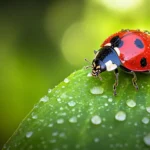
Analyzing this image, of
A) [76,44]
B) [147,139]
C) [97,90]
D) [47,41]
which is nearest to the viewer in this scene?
[147,139]

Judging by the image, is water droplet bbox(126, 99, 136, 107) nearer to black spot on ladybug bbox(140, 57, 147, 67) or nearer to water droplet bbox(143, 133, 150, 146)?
water droplet bbox(143, 133, 150, 146)

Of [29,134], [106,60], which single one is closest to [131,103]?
[29,134]

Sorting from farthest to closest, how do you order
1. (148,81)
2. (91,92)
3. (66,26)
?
(66,26) → (148,81) → (91,92)

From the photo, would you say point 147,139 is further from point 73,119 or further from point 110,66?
point 110,66

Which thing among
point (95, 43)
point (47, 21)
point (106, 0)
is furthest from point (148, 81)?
point (47, 21)

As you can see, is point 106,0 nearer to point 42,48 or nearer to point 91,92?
point 42,48

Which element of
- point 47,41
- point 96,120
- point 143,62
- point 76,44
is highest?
point 96,120
